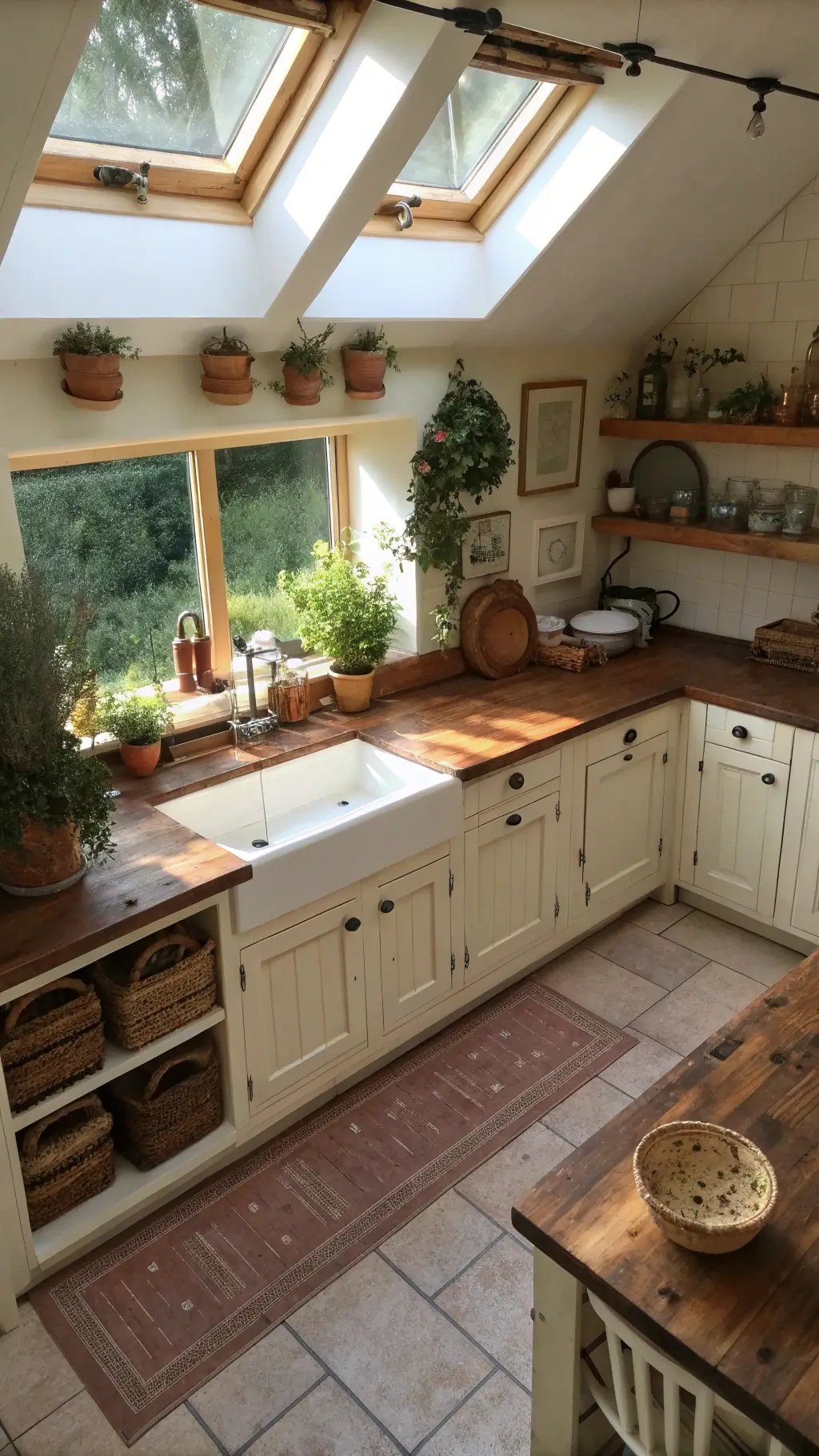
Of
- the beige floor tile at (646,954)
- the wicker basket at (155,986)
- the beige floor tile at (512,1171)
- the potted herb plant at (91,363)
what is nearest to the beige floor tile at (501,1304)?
the beige floor tile at (512,1171)

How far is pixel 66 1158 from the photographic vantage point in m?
2.39

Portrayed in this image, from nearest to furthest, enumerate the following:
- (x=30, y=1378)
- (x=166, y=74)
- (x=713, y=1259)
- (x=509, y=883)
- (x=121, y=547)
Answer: (x=713, y=1259), (x=30, y=1378), (x=166, y=74), (x=121, y=547), (x=509, y=883)

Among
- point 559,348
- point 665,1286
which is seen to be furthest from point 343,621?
point 665,1286

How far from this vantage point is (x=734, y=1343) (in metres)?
1.34

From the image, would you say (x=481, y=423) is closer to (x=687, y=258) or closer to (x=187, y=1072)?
(x=687, y=258)

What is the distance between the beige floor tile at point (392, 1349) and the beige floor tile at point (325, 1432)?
3 cm

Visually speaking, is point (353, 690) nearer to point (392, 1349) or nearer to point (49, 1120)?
point (49, 1120)

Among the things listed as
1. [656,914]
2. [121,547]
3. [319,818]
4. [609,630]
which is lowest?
[656,914]

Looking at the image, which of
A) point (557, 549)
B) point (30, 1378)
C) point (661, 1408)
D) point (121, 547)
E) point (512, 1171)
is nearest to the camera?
point (661, 1408)

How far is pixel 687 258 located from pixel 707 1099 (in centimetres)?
298

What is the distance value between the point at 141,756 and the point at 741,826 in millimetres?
2081

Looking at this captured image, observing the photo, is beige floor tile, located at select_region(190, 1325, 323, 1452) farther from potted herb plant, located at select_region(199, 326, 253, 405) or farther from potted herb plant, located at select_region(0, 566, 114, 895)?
potted herb plant, located at select_region(199, 326, 253, 405)

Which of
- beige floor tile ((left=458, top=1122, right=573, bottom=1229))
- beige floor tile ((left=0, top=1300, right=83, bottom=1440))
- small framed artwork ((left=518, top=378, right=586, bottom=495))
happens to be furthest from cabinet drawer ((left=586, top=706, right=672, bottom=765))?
beige floor tile ((left=0, top=1300, right=83, bottom=1440))

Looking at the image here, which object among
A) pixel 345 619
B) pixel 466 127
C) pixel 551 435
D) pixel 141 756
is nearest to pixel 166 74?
pixel 466 127
